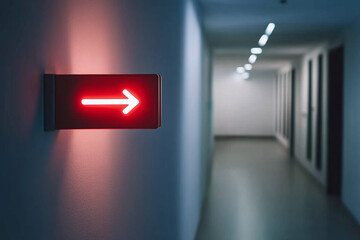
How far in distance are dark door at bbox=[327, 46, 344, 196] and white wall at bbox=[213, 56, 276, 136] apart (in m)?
10.4

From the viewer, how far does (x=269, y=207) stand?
6.32m

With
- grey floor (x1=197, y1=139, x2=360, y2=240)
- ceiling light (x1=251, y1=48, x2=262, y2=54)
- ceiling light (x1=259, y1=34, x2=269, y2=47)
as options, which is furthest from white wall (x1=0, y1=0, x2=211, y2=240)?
ceiling light (x1=251, y1=48, x2=262, y2=54)

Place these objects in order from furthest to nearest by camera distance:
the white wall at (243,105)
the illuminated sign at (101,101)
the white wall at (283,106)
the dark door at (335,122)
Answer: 1. the white wall at (243,105)
2. the white wall at (283,106)
3. the dark door at (335,122)
4. the illuminated sign at (101,101)

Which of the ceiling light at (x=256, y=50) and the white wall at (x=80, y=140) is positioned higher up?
the ceiling light at (x=256, y=50)

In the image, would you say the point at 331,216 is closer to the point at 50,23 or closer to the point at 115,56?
the point at 115,56

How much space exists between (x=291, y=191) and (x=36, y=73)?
22.6ft

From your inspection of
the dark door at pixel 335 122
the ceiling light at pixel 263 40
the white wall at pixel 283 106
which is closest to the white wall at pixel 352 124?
the dark door at pixel 335 122

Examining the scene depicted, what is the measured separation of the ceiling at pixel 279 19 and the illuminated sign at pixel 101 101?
12.8ft

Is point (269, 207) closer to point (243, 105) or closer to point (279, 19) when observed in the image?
point (279, 19)

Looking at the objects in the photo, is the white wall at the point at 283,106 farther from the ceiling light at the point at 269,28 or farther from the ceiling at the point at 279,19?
the ceiling light at the point at 269,28

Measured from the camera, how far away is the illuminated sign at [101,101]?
1.23 metres

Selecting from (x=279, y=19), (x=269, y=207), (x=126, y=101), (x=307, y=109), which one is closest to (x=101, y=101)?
(x=126, y=101)

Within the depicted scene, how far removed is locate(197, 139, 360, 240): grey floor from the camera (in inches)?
201

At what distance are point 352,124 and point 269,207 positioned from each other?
1.67 m
